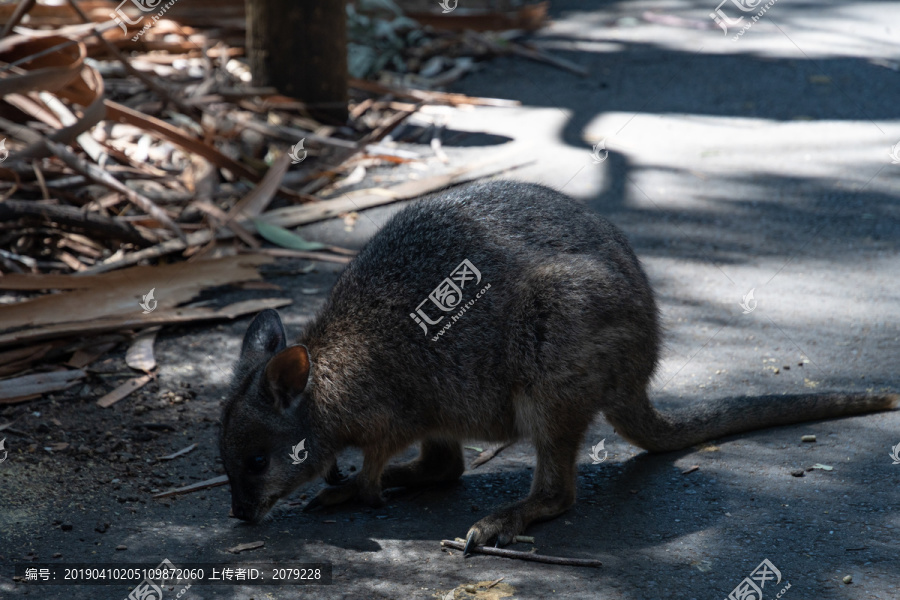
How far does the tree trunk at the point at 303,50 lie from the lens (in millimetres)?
7700

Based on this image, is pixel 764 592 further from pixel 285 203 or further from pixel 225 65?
pixel 225 65

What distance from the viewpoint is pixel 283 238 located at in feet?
20.4

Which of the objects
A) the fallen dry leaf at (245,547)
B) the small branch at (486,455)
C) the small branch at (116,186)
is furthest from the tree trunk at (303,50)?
the fallen dry leaf at (245,547)

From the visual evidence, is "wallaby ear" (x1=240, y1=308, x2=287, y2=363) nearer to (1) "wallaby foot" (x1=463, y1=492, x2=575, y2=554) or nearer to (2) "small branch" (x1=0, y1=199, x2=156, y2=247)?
(1) "wallaby foot" (x1=463, y1=492, x2=575, y2=554)

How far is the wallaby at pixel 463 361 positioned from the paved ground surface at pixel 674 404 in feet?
0.85

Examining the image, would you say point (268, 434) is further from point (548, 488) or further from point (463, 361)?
point (548, 488)

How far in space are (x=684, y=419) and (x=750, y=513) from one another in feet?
2.04

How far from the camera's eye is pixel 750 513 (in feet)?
11.6

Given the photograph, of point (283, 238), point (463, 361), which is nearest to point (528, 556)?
point (463, 361)

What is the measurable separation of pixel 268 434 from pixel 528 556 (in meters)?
1.15

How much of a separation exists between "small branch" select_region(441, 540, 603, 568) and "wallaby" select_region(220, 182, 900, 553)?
61 mm

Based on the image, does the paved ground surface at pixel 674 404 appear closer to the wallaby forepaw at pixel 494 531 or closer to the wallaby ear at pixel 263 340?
the wallaby forepaw at pixel 494 531

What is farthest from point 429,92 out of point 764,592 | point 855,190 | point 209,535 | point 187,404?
point 764,592

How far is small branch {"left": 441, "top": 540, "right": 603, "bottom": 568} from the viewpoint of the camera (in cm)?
320
